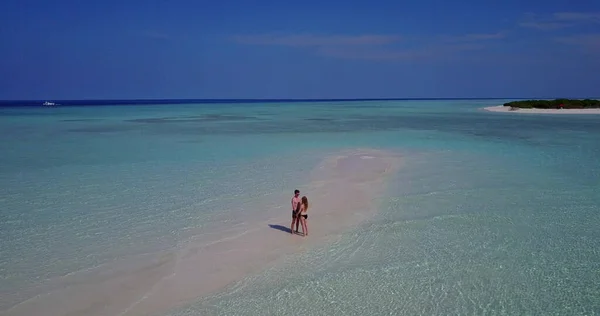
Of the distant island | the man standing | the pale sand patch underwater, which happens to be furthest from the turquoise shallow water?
the distant island

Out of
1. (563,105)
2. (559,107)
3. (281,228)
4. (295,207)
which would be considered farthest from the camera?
(563,105)

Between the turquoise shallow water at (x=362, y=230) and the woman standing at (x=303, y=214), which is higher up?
the woman standing at (x=303, y=214)

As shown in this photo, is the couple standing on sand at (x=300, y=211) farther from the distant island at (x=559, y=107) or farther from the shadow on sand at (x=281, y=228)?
the distant island at (x=559, y=107)

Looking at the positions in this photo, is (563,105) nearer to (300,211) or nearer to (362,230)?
(362,230)

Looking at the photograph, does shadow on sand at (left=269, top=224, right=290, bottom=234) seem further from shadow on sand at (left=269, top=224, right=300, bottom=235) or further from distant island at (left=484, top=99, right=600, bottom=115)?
distant island at (left=484, top=99, right=600, bottom=115)

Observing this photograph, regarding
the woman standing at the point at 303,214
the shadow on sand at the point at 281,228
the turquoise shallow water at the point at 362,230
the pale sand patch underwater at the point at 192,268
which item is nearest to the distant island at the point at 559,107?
the turquoise shallow water at the point at 362,230

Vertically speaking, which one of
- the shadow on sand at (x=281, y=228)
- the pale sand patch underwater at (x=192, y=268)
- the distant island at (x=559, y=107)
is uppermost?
the distant island at (x=559, y=107)

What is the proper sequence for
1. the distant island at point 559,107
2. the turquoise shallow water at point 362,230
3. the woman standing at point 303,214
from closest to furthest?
the turquoise shallow water at point 362,230, the woman standing at point 303,214, the distant island at point 559,107

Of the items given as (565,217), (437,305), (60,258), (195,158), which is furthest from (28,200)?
(565,217)

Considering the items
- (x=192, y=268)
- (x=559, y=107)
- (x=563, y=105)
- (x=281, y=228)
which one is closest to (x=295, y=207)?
(x=281, y=228)
